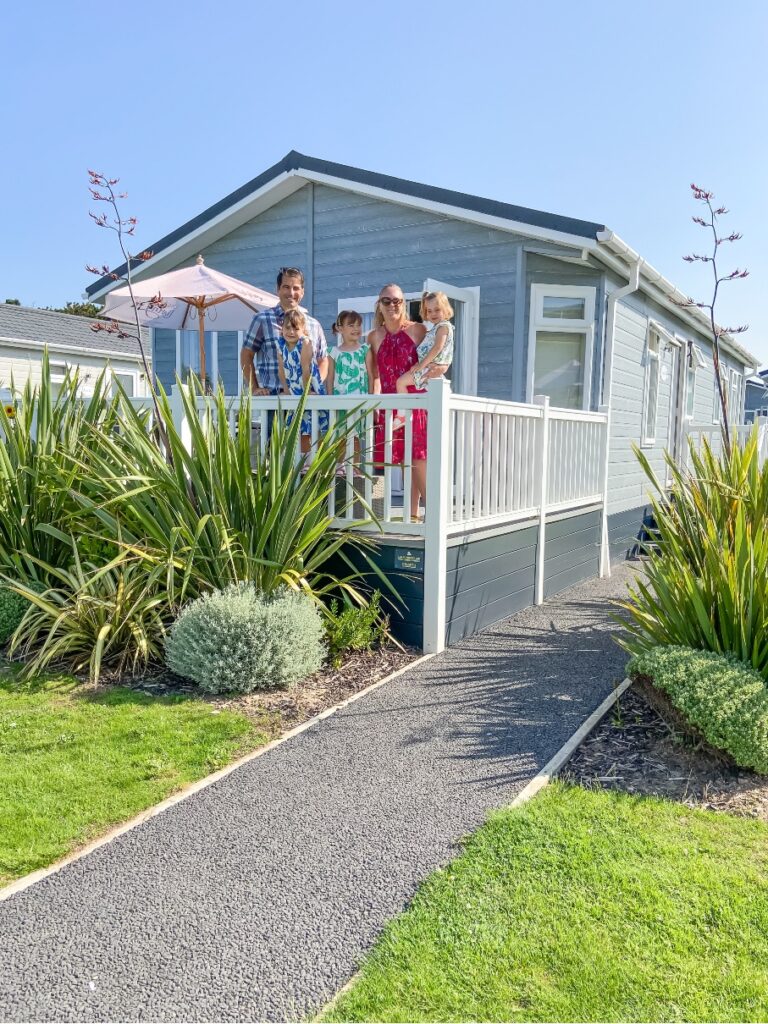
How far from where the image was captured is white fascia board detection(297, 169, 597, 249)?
7.18 meters

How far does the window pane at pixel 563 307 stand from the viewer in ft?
25.9

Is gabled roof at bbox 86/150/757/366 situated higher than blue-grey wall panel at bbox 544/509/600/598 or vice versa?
gabled roof at bbox 86/150/757/366

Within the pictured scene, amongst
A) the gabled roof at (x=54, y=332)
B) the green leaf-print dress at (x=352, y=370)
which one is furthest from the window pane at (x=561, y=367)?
the gabled roof at (x=54, y=332)

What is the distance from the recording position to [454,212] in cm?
775

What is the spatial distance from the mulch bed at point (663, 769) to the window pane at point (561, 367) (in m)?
5.03

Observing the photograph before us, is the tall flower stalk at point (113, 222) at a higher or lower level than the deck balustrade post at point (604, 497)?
higher

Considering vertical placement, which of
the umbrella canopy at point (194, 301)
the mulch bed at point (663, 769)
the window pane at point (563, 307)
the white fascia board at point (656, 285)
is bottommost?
the mulch bed at point (663, 769)

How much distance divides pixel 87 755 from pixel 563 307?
6.63m

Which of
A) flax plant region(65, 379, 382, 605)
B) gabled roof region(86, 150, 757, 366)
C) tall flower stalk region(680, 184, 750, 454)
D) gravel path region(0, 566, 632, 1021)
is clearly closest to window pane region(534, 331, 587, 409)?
gabled roof region(86, 150, 757, 366)

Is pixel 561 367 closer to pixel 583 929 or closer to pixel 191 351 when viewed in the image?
pixel 191 351

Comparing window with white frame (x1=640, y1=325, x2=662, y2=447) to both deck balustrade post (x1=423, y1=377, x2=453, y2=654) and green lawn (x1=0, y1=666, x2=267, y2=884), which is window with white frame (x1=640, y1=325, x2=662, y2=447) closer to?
deck balustrade post (x1=423, y1=377, x2=453, y2=654)

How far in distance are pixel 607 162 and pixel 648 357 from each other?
100 inches

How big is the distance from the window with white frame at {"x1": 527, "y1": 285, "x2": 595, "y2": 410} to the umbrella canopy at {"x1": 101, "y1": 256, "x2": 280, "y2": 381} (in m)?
2.77

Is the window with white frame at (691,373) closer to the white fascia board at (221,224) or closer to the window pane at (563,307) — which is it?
the window pane at (563,307)
